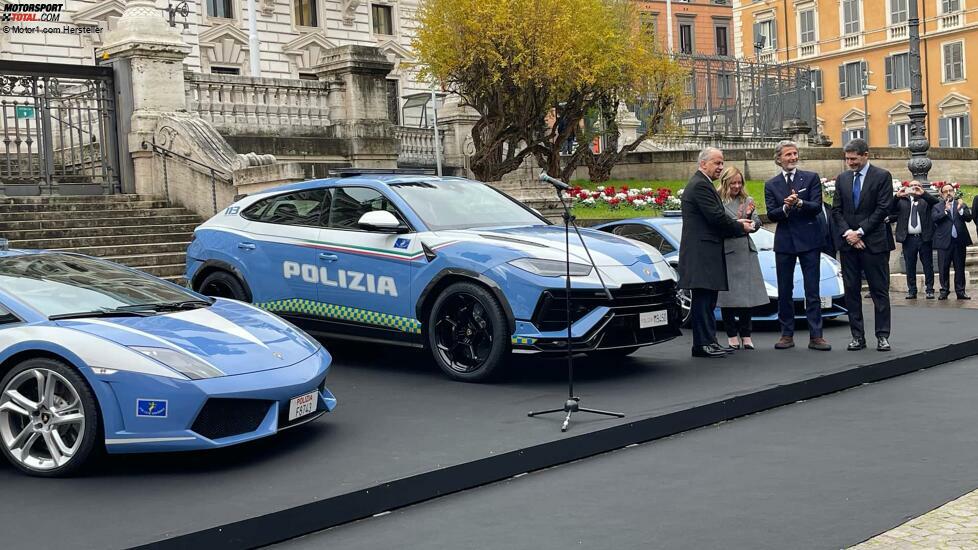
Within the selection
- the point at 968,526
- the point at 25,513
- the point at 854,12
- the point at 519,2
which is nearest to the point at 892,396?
the point at 968,526

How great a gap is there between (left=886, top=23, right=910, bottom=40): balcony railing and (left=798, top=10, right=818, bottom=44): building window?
571 cm

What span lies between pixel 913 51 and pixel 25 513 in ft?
63.5

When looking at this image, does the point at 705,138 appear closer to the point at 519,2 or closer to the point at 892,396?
the point at 519,2

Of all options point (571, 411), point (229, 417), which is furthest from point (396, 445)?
point (571, 411)

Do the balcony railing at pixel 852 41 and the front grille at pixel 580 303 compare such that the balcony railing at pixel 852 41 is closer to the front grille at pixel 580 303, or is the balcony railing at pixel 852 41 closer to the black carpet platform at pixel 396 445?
the black carpet platform at pixel 396 445

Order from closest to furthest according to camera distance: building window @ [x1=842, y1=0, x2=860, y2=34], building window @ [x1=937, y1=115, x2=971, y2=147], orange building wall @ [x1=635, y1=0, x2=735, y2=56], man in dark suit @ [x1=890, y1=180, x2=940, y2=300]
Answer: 1. man in dark suit @ [x1=890, y1=180, x2=940, y2=300]
2. building window @ [x1=937, y1=115, x2=971, y2=147]
3. building window @ [x1=842, y1=0, x2=860, y2=34]
4. orange building wall @ [x1=635, y1=0, x2=735, y2=56]

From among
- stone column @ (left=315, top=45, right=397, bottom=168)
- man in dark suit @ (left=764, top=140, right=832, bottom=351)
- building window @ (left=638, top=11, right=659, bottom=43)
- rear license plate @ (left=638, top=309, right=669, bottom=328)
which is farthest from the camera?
building window @ (left=638, top=11, right=659, bottom=43)

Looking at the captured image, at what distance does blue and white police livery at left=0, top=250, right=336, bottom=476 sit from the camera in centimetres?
589

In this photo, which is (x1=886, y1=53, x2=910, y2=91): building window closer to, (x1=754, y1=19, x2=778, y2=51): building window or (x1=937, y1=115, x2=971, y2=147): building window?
(x1=937, y1=115, x2=971, y2=147): building window

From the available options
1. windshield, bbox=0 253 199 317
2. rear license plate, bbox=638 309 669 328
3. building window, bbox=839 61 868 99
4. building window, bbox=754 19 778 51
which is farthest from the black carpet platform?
building window, bbox=754 19 778 51

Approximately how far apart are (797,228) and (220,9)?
34.6 metres

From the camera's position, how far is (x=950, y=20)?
58.9 meters

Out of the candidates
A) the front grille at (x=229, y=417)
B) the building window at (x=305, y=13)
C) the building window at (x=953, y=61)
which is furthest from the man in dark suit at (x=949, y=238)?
the building window at (x=953, y=61)

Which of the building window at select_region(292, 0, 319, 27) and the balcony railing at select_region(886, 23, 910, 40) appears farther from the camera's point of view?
the balcony railing at select_region(886, 23, 910, 40)
